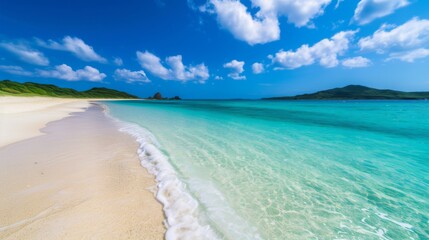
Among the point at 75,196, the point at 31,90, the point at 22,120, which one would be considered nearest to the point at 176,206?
the point at 75,196

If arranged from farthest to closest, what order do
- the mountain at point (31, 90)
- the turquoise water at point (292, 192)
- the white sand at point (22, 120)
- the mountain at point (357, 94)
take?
the mountain at point (357, 94) → the mountain at point (31, 90) → the white sand at point (22, 120) → the turquoise water at point (292, 192)

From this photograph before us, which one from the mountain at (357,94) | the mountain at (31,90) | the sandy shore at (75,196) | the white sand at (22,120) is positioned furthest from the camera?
the mountain at (357,94)

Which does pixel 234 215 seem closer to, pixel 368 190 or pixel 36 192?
pixel 368 190

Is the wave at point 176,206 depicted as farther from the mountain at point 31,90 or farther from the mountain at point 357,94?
the mountain at point 357,94

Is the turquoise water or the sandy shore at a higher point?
the sandy shore

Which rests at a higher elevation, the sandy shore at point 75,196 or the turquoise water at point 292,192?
the sandy shore at point 75,196

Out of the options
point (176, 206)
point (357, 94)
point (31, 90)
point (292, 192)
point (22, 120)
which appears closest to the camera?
point (176, 206)

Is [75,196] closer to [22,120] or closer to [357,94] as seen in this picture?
[22,120]

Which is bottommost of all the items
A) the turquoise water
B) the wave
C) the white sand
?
the turquoise water

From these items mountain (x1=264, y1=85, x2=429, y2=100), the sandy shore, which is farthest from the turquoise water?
mountain (x1=264, y1=85, x2=429, y2=100)

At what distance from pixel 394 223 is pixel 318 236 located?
171 cm

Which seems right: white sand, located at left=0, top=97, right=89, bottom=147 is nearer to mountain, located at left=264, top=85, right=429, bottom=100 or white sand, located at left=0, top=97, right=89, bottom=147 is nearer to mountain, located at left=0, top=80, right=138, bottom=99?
mountain, located at left=0, top=80, right=138, bottom=99

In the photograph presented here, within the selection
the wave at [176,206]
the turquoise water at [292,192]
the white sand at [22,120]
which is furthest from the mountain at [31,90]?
the turquoise water at [292,192]

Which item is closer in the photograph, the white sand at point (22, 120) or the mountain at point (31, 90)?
the white sand at point (22, 120)
